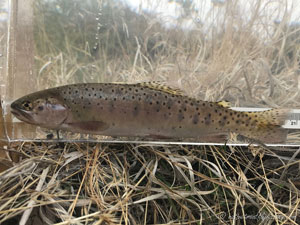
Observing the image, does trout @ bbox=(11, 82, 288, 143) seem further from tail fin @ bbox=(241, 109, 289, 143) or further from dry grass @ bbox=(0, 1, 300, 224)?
dry grass @ bbox=(0, 1, 300, 224)

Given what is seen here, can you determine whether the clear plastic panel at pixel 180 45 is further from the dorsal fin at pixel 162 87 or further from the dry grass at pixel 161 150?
the dorsal fin at pixel 162 87

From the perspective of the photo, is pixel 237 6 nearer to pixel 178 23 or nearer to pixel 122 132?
pixel 178 23

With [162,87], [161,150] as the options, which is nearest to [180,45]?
[162,87]

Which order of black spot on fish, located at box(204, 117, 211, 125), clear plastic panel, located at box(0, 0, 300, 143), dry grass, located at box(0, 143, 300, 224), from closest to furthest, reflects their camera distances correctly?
dry grass, located at box(0, 143, 300, 224) < black spot on fish, located at box(204, 117, 211, 125) < clear plastic panel, located at box(0, 0, 300, 143)

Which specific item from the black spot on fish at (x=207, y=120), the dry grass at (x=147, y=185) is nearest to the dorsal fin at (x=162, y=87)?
the black spot on fish at (x=207, y=120)

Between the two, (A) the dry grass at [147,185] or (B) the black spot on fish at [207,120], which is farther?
(B) the black spot on fish at [207,120]

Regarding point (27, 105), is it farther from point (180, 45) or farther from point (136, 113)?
point (180, 45)

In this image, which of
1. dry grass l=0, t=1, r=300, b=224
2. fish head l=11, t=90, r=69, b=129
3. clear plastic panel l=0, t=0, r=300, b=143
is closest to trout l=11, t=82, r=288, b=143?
fish head l=11, t=90, r=69, b=129

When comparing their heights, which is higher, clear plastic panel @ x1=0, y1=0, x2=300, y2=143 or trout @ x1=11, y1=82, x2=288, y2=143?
clear plastic panel @ x1=0, y1=0, x2=300, y2=143
